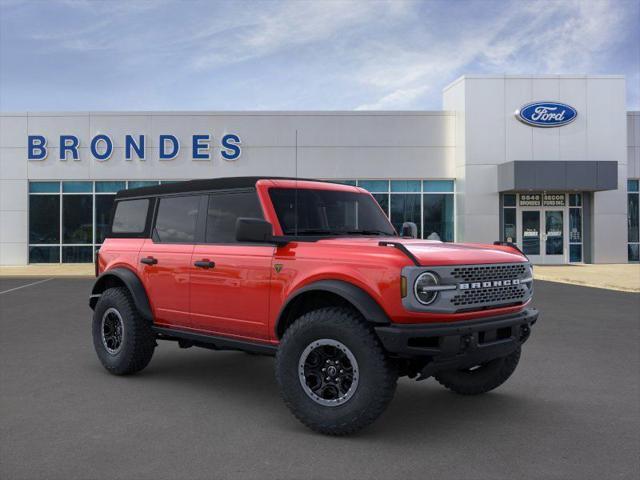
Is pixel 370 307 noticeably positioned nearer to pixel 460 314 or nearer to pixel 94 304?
pixel 460 314

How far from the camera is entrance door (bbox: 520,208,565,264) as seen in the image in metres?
26.9

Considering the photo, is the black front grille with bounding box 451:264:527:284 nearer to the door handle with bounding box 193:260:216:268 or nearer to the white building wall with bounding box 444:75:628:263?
the door handle with bounding box 193:260:216:268

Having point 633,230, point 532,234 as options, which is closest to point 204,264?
point 532,234

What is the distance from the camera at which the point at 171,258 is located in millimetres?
Result: 5809

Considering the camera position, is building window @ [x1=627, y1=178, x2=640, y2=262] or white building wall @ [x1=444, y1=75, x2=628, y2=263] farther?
building window @ [x1=627, y1=178, x2=640, y2=262]

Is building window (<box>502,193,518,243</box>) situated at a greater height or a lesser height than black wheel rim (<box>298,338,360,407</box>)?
greater

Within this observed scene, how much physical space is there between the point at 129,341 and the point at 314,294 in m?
2.40

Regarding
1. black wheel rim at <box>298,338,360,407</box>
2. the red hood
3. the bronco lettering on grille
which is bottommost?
black wheel rim at <box>298,338,360,407</box>

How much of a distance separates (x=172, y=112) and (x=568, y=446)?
2522cm

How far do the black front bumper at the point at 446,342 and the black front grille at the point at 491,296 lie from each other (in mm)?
145

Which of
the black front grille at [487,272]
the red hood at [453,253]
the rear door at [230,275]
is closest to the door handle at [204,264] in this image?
the rear door at [230,275]

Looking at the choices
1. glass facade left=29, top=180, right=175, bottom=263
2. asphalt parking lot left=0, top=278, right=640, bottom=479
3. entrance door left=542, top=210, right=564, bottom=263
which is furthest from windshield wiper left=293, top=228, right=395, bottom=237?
entrance door left=542, top=210, right=564, bottom=263

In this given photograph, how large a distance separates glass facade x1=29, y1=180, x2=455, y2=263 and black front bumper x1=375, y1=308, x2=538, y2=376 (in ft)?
74.4

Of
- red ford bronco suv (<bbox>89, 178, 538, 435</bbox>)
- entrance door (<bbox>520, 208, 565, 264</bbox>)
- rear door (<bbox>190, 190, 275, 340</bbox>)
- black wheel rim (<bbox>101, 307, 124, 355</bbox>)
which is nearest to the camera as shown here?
red ford bronco suv (<bbox>89, 178, 538, 435</bbox>)
